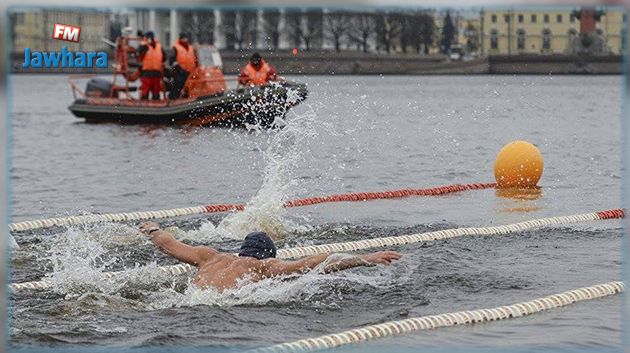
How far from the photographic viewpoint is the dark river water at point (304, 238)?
7.44 m

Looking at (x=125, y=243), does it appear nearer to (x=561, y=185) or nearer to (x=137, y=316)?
(x=137, y=316)

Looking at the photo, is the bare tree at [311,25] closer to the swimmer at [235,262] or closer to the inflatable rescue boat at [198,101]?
the inflatable rescue boat at [198,101]

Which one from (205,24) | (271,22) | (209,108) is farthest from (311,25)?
(209,108)

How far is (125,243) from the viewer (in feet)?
36.7

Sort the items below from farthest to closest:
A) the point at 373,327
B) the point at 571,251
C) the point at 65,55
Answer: the point at 571,251
the point at 373,327
the point at 65,55

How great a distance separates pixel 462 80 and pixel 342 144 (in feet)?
166

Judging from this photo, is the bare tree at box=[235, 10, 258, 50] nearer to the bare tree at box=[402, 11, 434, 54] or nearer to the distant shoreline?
the bare tree at box=[402, 11, 434, 54]

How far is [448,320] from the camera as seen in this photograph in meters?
7.37

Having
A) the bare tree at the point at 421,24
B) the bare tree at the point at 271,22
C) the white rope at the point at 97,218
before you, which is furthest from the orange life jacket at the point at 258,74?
the white rope at the point at 97,218

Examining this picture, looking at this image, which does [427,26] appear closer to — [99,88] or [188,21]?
[188,21]

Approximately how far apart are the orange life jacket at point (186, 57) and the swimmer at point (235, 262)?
19939 mm

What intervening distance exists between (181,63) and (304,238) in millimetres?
18088

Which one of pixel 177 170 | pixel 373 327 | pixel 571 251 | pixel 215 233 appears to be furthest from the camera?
pixel 177 170

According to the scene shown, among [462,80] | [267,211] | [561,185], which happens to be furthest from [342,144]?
[462,80]
